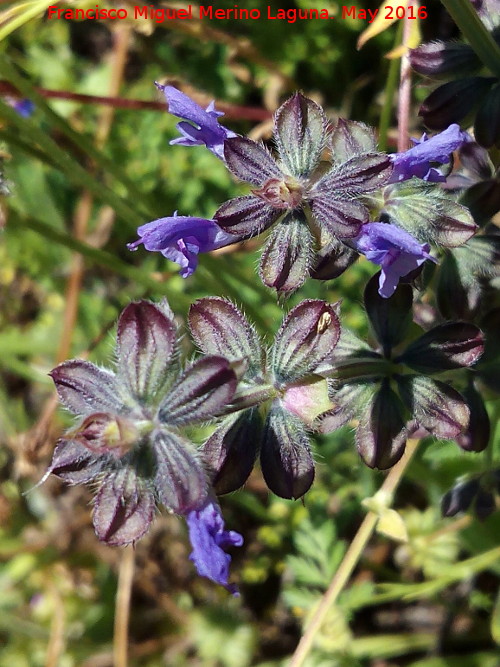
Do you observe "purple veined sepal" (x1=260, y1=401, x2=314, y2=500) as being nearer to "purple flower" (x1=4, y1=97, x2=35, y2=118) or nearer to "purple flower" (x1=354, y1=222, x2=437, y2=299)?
"purple flower" (x1=354, y1=222, x2=437, y2=299)

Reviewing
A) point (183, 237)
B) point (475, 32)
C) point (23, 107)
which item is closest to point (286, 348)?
point (183, 237)

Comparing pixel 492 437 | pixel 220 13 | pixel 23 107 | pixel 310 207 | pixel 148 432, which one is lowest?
pixel 492 437

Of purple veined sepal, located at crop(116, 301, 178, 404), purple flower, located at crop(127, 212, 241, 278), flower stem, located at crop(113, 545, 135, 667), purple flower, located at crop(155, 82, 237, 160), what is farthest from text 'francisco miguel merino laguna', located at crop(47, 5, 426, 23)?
flower stem, located at crop(113, 545, 135, 667)

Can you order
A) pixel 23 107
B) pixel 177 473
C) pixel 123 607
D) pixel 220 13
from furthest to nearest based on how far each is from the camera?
1. pixel 220 13
2. pixel 123 607
3. pixel 23 107
4. pixel 177 473

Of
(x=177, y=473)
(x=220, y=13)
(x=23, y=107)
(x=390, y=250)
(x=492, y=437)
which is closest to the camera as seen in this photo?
(x=177, y=473)

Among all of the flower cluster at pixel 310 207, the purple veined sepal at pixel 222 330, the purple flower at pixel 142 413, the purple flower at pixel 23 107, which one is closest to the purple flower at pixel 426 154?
the flower cluster at pixel 310 207

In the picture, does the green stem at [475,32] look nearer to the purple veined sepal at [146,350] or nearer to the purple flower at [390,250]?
the purple flower at [390,250]

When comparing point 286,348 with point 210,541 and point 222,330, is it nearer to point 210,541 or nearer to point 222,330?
point 222,330
